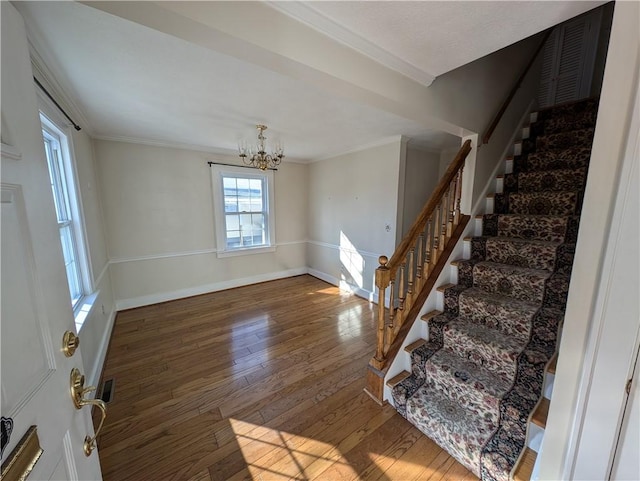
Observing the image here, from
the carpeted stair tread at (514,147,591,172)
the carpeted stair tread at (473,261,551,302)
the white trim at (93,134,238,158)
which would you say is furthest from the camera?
the white trim at (93,134,238,158)

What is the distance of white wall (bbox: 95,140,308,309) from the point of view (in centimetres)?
315

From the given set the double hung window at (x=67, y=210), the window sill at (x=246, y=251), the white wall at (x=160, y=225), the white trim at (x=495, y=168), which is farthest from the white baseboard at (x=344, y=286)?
the double hung window at (x=67, y=210)

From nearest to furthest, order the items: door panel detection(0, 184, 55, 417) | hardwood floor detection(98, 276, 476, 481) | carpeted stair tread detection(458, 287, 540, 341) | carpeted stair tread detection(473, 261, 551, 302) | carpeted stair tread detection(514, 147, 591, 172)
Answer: door panel detection(0, 184, 55, 417) < hardwood floor detection(98, 276, 476, 481) < carpeted stair tread detection(458, 287, 540, 341) < carpeted stair tread detection(473, 261, 551, 302) < carpeted stair tread detection(514, 147, 591, 172)

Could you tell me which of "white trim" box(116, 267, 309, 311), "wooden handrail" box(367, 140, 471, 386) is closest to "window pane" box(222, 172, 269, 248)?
"white trim" box(116, 267, 309, 311)

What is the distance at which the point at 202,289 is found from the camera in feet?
13.0

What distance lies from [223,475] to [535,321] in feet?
6.80

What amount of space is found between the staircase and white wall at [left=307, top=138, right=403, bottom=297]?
4.10 feet

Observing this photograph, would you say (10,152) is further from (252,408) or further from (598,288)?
(252,408)

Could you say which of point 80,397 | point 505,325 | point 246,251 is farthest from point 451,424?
point 246,251

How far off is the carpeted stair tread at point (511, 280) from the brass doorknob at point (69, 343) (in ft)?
7.83

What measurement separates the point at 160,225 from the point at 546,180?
4539mm

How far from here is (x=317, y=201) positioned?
15.1 ft

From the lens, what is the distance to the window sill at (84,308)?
70.7 inches

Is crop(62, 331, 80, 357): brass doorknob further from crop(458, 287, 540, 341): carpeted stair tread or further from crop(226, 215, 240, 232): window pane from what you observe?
crop(226, 215, 240, 232): window pane
